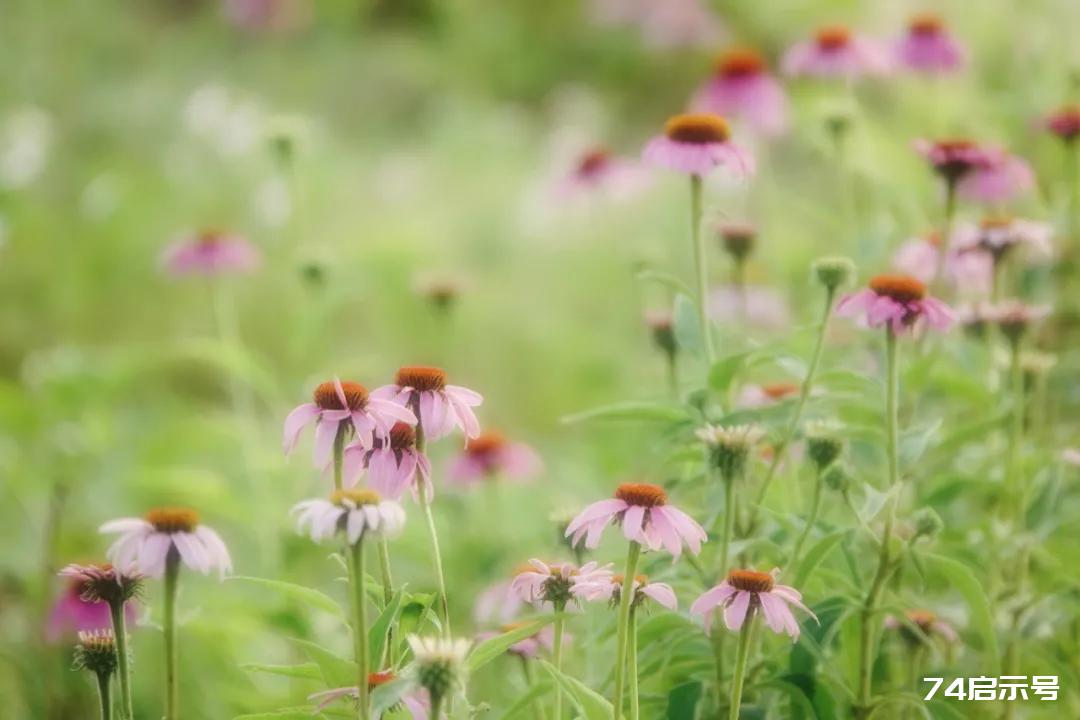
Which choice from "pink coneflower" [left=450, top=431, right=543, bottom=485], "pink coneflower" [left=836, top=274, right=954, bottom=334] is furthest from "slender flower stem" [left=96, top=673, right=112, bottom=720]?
"pink coneflower" [left=450, top=431, right=543, bottom=485]

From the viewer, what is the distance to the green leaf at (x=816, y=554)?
3.14ft

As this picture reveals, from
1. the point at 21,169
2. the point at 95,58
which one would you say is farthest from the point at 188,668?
the point at 95,58

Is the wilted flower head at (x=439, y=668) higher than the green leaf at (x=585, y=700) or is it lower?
higher

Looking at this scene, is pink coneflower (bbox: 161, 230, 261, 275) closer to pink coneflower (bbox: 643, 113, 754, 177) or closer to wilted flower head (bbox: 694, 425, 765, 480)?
pink coneflower (bbox: 643, 113, 754, 177)

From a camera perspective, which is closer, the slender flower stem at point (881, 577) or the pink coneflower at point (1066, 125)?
the slender flower stem at point (881, 577)

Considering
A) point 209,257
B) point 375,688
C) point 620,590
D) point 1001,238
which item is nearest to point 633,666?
point 620,590

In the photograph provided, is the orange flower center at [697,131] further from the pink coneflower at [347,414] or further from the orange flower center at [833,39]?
the orange flower center at [833,39]

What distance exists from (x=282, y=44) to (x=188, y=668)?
11.4 feet

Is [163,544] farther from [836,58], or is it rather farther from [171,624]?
[836,58]

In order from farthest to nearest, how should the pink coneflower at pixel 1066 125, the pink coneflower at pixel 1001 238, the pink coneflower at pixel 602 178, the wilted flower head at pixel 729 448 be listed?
the pink coneflower at pixel 602 178 < the pink coneflower at pixel 1066 125 < the pink coneflower at pixel 1001 238 < the wilted flower head at pixel 729 448

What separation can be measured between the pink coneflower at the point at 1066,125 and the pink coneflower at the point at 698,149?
1.71 feet

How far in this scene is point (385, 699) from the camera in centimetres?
76

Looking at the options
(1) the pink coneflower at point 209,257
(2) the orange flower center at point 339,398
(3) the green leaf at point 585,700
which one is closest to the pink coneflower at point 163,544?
(2) the orange flower center at point 339,398

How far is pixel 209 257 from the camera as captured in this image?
1800mm
